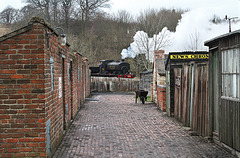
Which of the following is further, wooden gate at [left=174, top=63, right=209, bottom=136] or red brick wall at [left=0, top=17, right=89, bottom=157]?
wooden gate at [left=174, top=63, right=209, bottom=136]

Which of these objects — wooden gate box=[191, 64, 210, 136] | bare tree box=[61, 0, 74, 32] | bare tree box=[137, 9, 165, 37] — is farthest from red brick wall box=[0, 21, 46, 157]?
bare tree box=[61, 0, 74, 32]

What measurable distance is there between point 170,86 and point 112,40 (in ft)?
139

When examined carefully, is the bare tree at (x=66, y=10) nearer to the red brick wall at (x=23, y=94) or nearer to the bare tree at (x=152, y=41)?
the bare tree at (x=152, y=41)

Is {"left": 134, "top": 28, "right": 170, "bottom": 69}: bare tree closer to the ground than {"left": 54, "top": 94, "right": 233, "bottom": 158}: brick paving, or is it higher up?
higher up

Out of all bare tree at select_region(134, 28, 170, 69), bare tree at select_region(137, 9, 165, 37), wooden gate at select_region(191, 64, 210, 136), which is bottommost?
wooden gate at select_region(191, 64, 210, 136)

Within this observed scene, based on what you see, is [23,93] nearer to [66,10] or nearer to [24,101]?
[24,101]

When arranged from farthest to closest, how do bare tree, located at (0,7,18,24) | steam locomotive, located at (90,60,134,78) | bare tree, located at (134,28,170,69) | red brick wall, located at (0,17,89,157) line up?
bare tree, located at (0,7,18,24) < steam locomotive, located at (90,60,134,78) < bare tree, located at (134,28,170,69) < red brick wall, located at (0,17,89,157)

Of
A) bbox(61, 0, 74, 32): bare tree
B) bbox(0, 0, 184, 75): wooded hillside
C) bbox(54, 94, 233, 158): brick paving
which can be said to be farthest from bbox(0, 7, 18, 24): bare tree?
bbox(54, 94, 233, 158): brick paving

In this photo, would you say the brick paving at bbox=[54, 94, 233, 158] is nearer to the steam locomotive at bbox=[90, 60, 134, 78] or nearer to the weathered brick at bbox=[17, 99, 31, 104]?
the weathered brick at bbox=[17, 99, 31, 104]

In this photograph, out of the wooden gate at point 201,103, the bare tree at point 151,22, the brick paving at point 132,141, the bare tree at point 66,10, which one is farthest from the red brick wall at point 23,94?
the bare tree at point 66,10

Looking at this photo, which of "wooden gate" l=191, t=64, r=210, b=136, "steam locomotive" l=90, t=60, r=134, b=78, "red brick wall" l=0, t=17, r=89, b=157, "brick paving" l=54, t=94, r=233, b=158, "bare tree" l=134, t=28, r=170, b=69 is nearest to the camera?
"red brick wall" l=0, t=17, r=89, b=157

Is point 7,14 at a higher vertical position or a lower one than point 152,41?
higher

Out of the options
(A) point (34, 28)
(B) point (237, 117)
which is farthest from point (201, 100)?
(A) point (34, 28)

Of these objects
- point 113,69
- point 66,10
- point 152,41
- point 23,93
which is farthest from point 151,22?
point 23,93
